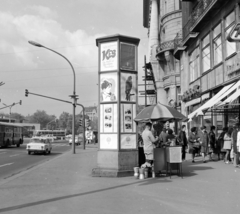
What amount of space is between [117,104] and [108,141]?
126cm

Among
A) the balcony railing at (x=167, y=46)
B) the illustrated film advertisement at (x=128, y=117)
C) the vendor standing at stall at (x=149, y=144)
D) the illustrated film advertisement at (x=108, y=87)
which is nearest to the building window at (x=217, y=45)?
the illustrated film advertisement at (x=128, y=117)

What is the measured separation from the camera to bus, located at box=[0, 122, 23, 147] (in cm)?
3430

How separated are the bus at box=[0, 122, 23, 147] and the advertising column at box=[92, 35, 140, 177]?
82.2ft

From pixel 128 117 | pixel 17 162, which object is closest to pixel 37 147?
pixel 17 162

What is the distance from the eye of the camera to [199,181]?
31.2 feet

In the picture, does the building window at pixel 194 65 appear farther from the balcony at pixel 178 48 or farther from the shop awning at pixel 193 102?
the shop awning at pixel 193 102

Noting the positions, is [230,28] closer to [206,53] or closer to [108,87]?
[206,53]

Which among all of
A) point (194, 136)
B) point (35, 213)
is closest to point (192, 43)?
point (194, 136)

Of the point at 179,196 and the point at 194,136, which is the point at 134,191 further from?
the point at 194,136

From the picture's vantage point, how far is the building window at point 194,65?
923 inches

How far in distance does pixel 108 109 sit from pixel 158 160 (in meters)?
2.37

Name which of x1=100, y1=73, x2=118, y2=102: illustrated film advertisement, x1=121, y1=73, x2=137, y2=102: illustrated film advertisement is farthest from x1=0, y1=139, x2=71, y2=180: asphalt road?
x1=121, y1=73, x2=137, y2=102: illustrated film advertisement

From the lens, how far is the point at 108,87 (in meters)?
11.4

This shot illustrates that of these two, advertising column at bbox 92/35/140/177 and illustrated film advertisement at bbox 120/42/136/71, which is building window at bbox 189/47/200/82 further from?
advertising column at bbox 92/35/140/177
